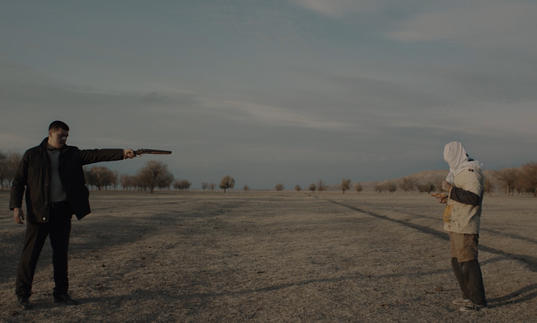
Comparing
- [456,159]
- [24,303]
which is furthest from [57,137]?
[456,159]

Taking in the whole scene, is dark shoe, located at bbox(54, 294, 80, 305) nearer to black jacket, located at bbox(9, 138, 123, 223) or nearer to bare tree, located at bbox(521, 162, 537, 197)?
black jacket, located at bbox(9, 138, 123, 223)

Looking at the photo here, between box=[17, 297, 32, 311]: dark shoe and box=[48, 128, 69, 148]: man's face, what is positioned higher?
box=[48, 128, 69, 148]: man's face

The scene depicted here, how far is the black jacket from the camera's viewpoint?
5895mm

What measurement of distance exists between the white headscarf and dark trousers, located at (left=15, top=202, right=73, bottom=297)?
568cm

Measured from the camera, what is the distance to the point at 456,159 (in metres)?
6.27

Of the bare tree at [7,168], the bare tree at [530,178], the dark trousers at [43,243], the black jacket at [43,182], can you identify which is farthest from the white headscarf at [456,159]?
the bare tree at [7,168]

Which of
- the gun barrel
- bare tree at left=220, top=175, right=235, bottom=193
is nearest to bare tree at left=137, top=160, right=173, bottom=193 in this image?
bare tree at left=220, top=175, right=235, bottom=193

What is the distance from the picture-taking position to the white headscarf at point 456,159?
20.2ft

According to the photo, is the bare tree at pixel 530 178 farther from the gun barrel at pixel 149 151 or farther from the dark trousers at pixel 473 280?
the gun barrel at pixel 149 151

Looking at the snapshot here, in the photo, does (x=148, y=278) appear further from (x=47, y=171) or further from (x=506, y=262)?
(x=506, y=262)

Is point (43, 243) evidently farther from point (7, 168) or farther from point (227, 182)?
A: point (227, 182)

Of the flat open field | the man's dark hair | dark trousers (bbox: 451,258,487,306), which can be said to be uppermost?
the man's dark hair

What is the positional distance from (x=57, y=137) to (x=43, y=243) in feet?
5.03

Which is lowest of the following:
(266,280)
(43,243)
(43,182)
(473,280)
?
(266,280)
